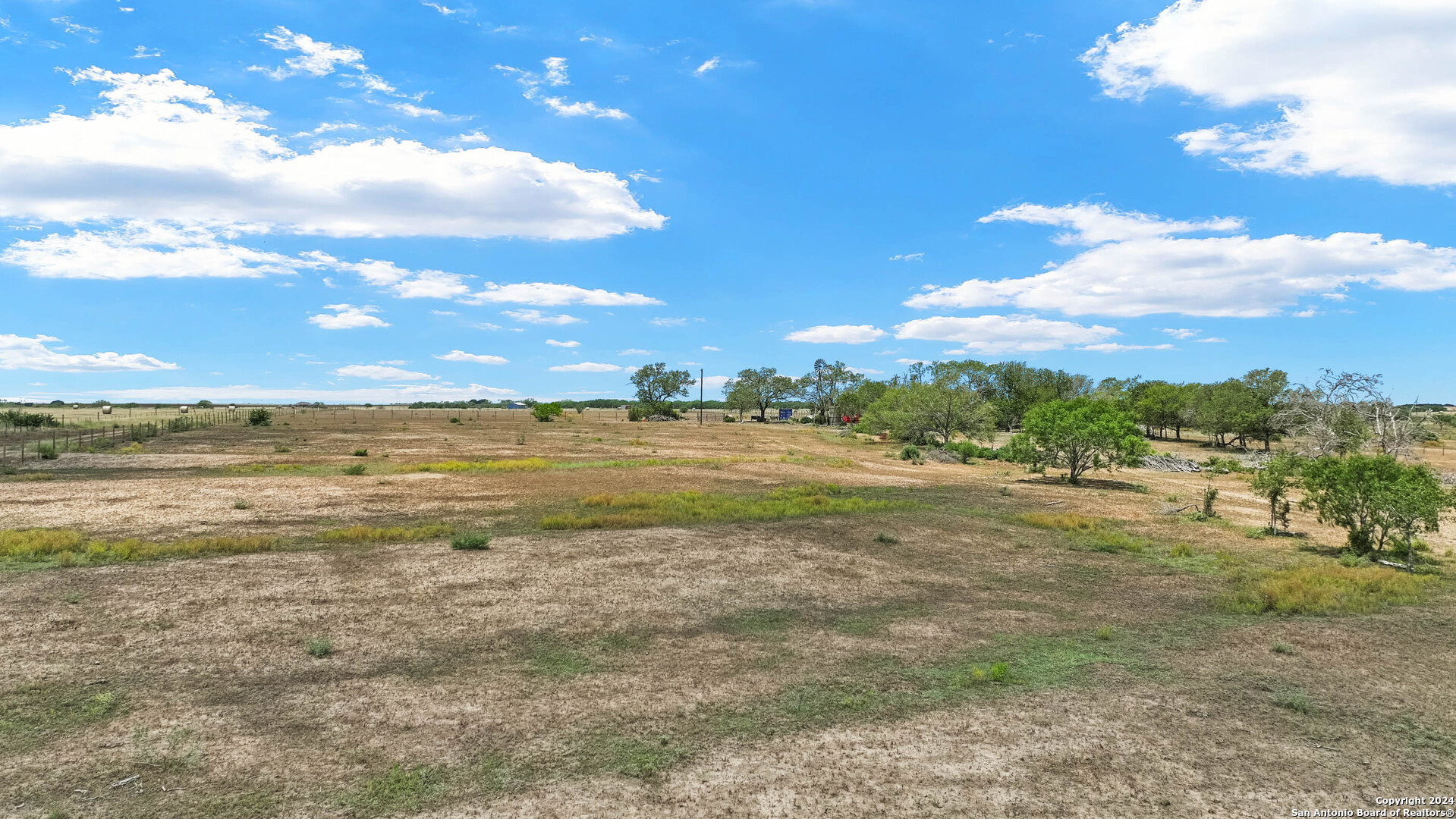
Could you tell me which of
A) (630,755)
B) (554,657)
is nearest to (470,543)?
(554,657)

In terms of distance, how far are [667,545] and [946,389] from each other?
52.7 metres

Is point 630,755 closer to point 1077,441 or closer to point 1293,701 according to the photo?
point 1293,701

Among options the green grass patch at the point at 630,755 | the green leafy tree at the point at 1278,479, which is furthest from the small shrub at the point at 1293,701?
the green leafy tree at the point at 1278,479

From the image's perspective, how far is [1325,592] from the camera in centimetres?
1396

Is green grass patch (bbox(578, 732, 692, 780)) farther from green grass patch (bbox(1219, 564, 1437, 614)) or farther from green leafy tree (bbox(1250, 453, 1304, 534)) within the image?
green leafy tree (bbox(1250, 453, 1304, 534))

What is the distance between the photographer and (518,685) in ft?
31.0

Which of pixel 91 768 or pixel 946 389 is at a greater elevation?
pixel 946 389

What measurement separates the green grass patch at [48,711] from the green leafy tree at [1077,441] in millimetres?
36664

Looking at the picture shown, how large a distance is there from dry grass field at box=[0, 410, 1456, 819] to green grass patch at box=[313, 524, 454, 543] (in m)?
0.16

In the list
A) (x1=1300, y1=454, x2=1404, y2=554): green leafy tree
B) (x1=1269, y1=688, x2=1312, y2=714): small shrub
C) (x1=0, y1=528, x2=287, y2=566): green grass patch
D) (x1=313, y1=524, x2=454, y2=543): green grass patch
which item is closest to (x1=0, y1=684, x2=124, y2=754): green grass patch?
(x1=0, y1=528, x2=287, y2=566): green grass patch

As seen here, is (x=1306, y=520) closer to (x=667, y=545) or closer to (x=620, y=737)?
(x=667, y=545)

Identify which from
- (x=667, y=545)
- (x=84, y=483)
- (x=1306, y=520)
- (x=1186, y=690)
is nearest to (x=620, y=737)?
(x=1186, y=690)

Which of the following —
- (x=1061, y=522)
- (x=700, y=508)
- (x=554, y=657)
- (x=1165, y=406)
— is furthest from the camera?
(x=1165, y=406)

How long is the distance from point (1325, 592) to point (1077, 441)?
75.3ft
